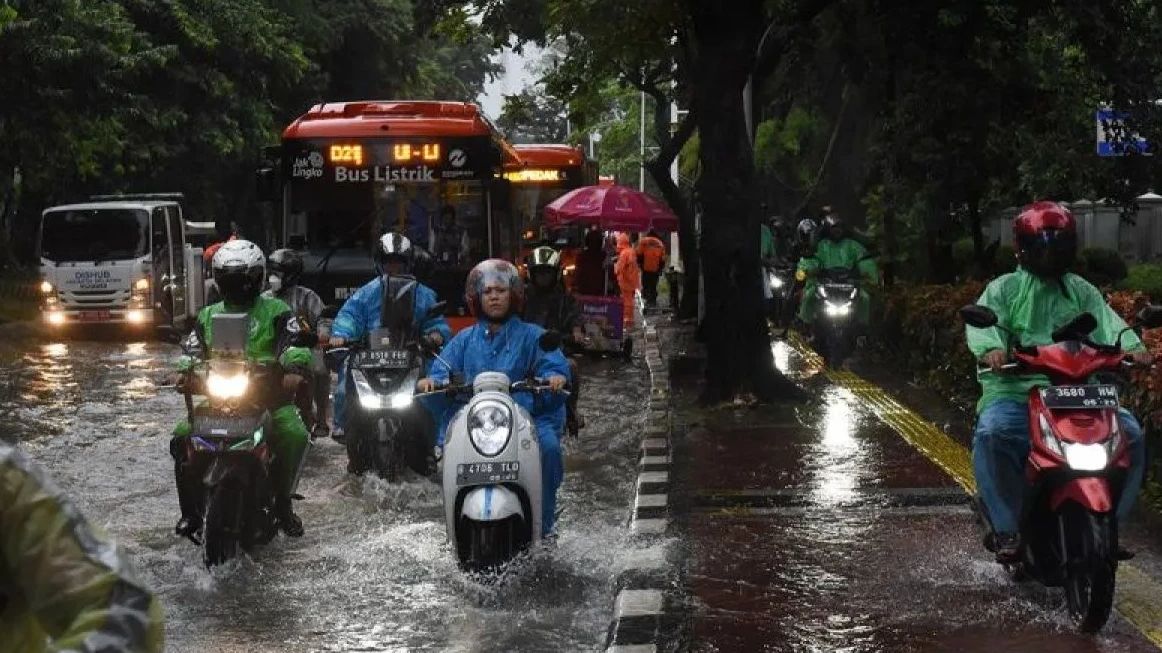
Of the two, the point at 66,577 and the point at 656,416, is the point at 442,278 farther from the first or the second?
the point at 66,577

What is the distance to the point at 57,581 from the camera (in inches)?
95.5

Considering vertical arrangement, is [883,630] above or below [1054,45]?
below

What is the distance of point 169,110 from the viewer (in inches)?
1260

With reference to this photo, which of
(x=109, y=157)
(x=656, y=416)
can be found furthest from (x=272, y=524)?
(x=109, y=157)

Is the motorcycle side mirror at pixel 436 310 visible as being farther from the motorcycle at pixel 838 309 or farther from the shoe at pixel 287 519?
the motorcycle at pixel 838 309

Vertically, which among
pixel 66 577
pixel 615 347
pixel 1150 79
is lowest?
pixel 615 347

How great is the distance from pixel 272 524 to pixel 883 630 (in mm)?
3445

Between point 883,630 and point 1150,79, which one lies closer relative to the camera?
point 883,630

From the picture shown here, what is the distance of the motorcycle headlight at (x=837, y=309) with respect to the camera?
18250 mm

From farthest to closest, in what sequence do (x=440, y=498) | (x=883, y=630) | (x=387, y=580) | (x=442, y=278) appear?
(x=442, y=278), (x=440, y=498), (x=387, y=580), (x=883, y=630)

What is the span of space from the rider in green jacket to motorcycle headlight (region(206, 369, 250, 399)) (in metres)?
0.25

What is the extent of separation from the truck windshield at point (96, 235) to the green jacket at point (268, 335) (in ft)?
58.5

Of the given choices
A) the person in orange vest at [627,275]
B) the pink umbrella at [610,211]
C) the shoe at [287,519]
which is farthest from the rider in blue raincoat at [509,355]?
the person in orange vest at [627,275]

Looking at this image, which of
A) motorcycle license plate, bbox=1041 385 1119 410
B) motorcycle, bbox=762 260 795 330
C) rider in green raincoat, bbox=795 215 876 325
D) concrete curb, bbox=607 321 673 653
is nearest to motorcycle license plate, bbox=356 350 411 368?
concrete curb, bbox=607 321 673 653
